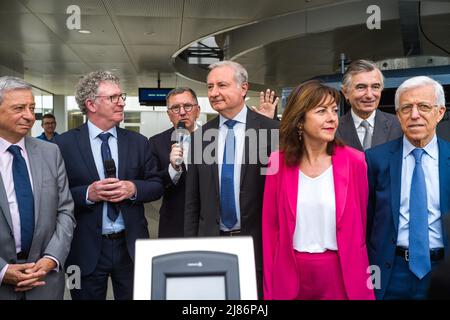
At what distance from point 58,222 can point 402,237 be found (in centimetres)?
156

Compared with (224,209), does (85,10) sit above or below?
above

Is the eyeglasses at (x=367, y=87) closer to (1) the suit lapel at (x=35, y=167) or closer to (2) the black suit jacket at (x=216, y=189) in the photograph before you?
(2) the black suit jacket at (x=216, y=189)

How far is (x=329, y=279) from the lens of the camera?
1.81 metres

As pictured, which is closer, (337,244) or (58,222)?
(337,244)


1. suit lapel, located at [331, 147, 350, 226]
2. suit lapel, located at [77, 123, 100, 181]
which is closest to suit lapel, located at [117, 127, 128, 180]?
suit lapel, located at [77, 123, 100, 181]

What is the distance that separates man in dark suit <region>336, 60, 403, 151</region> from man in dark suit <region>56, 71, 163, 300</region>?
1118 millimetres

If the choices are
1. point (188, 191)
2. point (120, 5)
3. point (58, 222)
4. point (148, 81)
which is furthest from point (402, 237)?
point (148, 81)

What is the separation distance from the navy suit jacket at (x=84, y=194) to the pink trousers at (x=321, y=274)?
952 mm

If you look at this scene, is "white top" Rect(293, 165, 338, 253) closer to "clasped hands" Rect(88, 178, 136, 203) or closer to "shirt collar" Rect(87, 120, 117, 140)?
"clasped hands" Rect(88, 178, 136, 203)

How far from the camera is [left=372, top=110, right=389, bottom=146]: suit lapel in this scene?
2527 millimetres

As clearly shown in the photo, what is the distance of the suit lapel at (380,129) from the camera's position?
2.53 m

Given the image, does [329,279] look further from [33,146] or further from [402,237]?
[33,146]

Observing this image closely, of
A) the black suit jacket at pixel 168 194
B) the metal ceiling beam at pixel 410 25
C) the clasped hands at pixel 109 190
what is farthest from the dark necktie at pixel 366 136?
the metal ceiling beam at pixel 410 25

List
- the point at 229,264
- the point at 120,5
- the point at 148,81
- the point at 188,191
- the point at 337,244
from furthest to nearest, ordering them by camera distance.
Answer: the point at 148,81 < the point at 120,5 < the point at 188,191 < the point at 337,244 < the point at 229,264
